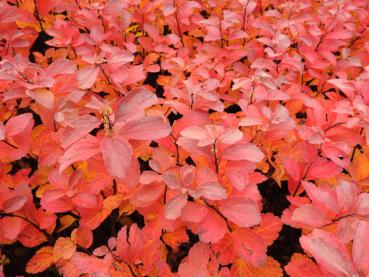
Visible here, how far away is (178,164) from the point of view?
126cm

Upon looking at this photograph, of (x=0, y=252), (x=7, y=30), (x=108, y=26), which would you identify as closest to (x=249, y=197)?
(x=0, y=252)

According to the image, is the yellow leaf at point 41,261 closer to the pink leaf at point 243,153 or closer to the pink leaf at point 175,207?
the pink leaf at point 175,207

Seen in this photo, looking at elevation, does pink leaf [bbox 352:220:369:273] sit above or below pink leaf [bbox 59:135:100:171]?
below

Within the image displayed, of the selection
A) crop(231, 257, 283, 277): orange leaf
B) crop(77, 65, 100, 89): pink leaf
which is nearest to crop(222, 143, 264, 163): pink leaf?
crop(231, 257, 283, 277): orange leaf

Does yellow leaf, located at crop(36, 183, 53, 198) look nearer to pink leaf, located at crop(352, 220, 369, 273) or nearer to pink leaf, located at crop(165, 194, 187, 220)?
pink leaf, located at crop(165, 194, 187, 220)

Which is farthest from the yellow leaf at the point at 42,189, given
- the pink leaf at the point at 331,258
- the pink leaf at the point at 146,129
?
the pink leaf at the point at 331,258

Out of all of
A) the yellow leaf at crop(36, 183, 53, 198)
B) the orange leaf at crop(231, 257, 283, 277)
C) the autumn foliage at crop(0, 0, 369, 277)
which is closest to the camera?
the autumn foliage at crop(0, 0, 369, 277)

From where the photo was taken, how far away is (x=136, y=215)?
165 cm

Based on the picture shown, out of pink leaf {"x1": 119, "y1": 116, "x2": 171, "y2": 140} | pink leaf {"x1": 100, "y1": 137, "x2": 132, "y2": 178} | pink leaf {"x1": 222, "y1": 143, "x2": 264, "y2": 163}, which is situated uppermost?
pink leaf {"x1": 119, "y1": 116, "x2": 171, "y2": 140}

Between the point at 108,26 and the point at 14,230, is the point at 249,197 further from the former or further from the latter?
the point at 108,26

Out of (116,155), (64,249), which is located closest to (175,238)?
(64,249)

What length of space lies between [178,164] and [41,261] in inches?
23.9

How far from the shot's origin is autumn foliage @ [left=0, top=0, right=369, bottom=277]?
977 millimetres

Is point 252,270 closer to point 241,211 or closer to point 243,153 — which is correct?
point 241,211
